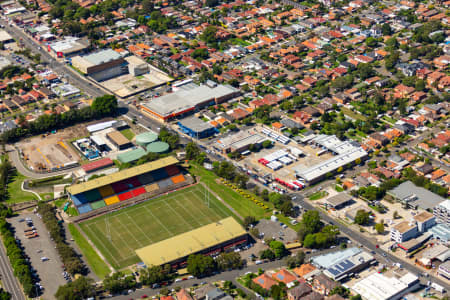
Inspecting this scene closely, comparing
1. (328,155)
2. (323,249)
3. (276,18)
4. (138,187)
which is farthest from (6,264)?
(276,18)

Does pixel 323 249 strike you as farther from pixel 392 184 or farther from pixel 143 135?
pixel 143 135

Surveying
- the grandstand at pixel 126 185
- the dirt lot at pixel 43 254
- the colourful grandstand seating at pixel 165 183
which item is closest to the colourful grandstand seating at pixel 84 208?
the grandstand at pixel 126 185

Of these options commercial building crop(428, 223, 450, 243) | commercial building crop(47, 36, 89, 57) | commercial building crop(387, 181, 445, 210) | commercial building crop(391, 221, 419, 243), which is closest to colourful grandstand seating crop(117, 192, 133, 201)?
commercial building crop(391, 221, 419, 243)

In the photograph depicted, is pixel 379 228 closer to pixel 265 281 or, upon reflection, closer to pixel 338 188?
pixel 338 188

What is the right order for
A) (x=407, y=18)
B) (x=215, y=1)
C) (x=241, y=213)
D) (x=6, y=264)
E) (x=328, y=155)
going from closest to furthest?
(x=6, y=264), (x=241, y=213), (x=328, y=155), (x=407, y=18), (x=215, y=1)

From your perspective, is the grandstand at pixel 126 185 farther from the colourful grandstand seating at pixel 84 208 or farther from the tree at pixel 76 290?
the tree at pixel 76 290

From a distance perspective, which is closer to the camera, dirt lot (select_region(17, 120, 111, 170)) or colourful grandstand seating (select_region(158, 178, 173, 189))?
colourful grandstand seating (select_region(158, 178, 173, 189))

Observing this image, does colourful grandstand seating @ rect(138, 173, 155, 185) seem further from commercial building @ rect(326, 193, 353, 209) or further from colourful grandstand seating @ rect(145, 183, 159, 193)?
commercial building @ rect(326, 193, 353, 209)
